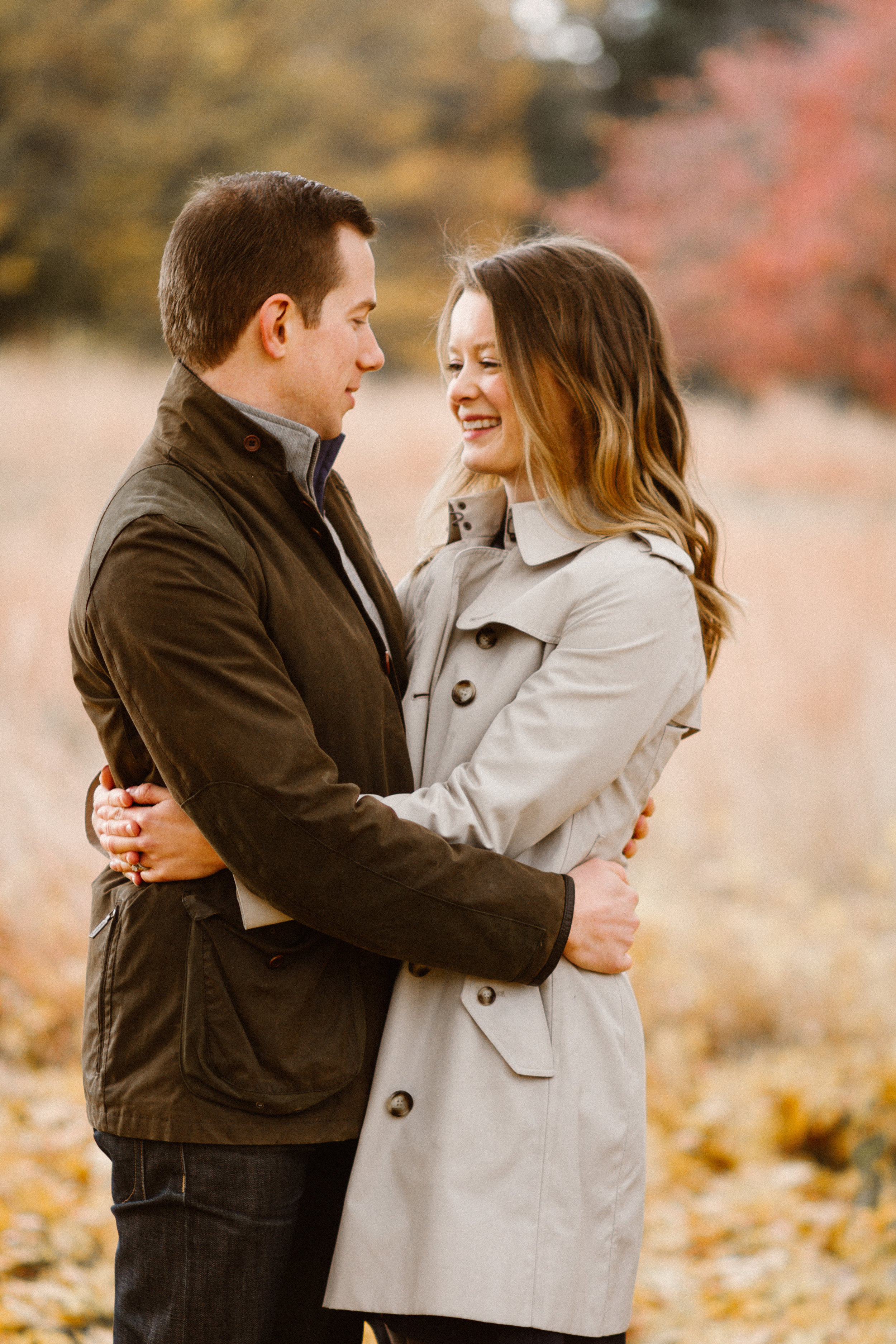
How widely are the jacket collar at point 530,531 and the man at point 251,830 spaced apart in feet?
1.03

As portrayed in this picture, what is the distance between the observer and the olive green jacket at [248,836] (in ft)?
5.10

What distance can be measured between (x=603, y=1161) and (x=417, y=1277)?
1.02ft

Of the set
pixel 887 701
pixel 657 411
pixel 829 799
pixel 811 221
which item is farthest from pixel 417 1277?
pixel 811 221

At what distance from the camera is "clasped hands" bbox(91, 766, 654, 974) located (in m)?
1.66

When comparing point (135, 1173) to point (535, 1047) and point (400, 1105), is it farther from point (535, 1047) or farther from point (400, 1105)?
point (535, 1047)

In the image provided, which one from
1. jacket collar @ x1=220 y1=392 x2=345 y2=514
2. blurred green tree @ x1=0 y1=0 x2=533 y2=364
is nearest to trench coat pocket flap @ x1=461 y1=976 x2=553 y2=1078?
jacket collar @ x1=220 y1=392 x2=345 y2=514

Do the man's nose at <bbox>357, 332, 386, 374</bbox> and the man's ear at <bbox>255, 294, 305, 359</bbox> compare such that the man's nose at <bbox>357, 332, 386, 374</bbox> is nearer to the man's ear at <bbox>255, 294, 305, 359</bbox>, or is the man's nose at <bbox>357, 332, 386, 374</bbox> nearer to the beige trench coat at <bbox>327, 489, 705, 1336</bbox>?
the man's ear at <bbox>255, 294, 305, 359</bbox>

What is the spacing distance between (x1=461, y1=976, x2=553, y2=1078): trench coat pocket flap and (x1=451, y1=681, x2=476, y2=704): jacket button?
0.42m

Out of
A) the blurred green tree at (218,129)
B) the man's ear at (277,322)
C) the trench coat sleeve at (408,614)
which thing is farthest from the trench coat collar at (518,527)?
the blurred green tree at (218,129)

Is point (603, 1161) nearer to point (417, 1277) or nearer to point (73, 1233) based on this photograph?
point (417, 1277)

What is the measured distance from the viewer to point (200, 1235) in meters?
1.65

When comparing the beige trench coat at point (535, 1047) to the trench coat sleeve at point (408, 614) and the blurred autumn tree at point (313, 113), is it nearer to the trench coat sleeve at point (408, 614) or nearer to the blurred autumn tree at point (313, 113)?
the trench coat sleeve at point (408, 614)

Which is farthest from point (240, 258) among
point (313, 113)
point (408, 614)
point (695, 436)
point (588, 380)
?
point (313, 113)

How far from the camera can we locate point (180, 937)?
165 cm
